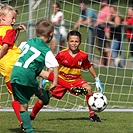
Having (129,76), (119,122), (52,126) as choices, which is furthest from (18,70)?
(129,76)

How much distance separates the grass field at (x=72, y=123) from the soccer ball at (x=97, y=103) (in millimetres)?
230

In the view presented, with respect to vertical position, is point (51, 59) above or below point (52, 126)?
above

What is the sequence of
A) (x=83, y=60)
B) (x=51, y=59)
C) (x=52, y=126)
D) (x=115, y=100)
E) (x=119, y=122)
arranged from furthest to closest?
(x=115, y=100) < (x=83, y=60) < (x=119, y=122) < (x=52, y=126) < (x=51, y=59)

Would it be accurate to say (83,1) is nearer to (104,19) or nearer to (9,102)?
(104,19)

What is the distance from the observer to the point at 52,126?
332 inches

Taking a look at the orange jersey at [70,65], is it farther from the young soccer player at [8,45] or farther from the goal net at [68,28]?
the young soccer player at [8,45]

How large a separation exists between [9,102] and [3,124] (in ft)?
8.97

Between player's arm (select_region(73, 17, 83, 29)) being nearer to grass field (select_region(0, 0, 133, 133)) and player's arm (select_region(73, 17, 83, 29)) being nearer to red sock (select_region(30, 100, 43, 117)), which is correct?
grass field (select_region(0, 0, 133, 133))

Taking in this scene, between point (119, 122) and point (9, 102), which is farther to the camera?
point (9, 102)

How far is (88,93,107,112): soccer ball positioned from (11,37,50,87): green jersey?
1461mm

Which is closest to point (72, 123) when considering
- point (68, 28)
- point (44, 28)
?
point (44, 28)

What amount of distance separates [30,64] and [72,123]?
1.72 m

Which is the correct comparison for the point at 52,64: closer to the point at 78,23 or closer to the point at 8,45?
the point at 8,45

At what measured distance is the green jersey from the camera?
7332 millimetres
